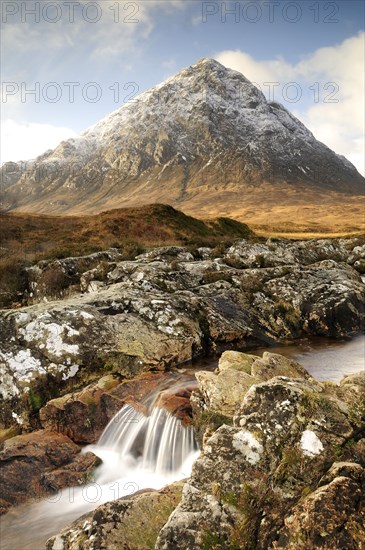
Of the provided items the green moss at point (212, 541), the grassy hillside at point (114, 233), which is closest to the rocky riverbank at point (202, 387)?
the green moss at point (212, 541)

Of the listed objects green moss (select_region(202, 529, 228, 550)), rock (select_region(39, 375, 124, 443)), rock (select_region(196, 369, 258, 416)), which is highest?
rock (select_region(196, 369, 258, 416))

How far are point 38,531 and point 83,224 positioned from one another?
46744 millimetres

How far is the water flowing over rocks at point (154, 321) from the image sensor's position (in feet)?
36.0

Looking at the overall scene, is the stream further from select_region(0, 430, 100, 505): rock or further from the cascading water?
select_region(0, 430, 100, 505): rock

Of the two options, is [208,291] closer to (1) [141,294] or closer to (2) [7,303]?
(1) [141,294]

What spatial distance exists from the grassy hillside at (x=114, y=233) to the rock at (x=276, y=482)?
22564mm

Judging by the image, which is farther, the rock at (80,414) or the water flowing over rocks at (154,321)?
the water flowing over rocks at (154,321)

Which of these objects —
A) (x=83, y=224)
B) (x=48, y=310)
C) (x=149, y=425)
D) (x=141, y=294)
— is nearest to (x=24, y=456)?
(x=149, y=425)

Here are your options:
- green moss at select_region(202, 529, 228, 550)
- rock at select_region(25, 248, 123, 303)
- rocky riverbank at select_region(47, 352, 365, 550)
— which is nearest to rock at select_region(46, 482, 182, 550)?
rocky riverbank at select_region(47, 352, 365, 550)

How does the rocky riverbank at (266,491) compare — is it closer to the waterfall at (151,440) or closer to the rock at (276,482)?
the rock at (276,482)

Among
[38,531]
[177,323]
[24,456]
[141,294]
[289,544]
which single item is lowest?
[38,531]

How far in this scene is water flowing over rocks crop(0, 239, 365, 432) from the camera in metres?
11.0

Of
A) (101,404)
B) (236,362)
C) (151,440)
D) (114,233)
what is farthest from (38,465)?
(114,233)

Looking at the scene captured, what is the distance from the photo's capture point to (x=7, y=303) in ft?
65.1
